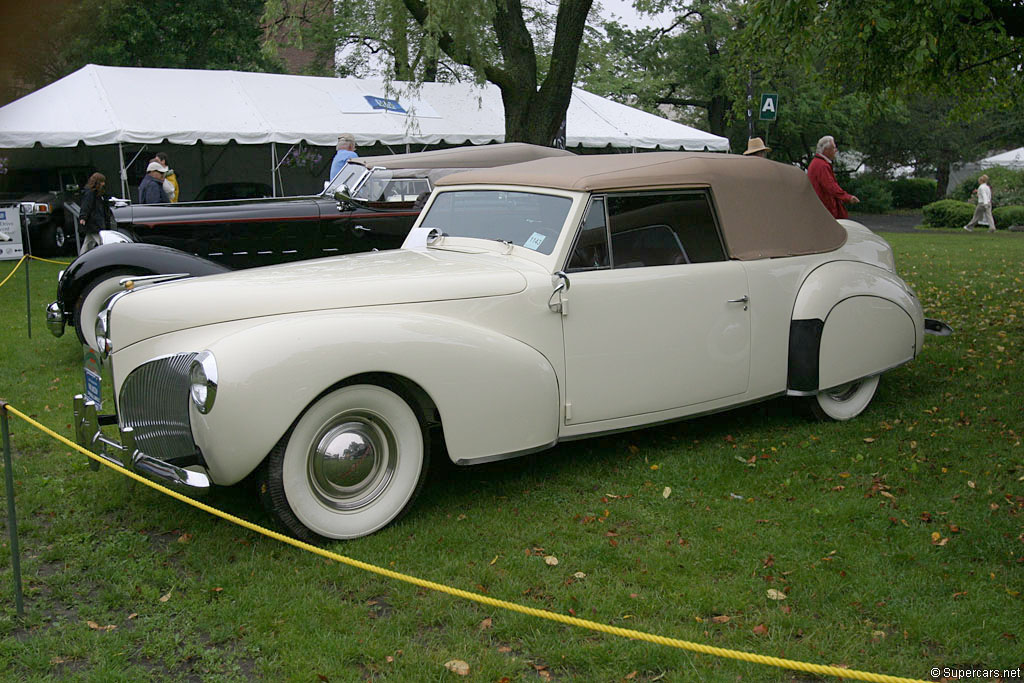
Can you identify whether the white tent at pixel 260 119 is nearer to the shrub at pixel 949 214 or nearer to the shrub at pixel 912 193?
the shrub at pixel 949 214

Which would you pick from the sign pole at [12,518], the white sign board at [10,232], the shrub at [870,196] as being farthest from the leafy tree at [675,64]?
the sign pole at [12,518]

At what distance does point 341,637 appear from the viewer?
3.20 metres

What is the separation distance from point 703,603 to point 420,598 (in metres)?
1.10

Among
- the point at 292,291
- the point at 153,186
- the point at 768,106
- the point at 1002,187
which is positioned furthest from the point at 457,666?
the point at 1002,187

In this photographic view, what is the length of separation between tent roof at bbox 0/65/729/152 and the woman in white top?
23.3 feet

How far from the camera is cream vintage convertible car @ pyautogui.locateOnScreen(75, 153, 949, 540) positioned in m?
3.73

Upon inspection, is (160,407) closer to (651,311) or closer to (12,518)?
(12,518)

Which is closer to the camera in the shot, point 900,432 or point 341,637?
point 341,637

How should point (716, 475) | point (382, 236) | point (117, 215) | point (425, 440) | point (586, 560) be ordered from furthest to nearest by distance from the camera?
point (382, 236)
point (117, 215)
point (716, 475)
point (425, 440)
point (586, 560)

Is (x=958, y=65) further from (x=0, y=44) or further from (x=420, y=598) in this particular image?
(x=0, y=44)

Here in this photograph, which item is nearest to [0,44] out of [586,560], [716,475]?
[586,560]

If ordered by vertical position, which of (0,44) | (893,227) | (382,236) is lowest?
(893,227)

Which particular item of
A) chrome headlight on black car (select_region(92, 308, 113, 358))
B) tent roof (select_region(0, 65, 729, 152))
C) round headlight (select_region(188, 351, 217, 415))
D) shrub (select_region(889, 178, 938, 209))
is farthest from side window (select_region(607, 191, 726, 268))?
shrub (select_region(889, 178, 938, 209))

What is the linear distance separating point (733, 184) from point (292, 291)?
2700mm
